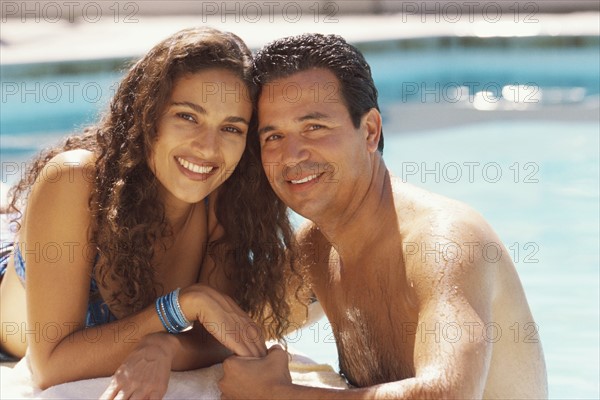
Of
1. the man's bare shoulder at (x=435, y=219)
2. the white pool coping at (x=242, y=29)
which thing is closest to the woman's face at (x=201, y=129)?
the man's bare shoulder at (x=435, y=219)

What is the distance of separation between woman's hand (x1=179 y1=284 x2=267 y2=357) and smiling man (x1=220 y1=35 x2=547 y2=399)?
0.07 m

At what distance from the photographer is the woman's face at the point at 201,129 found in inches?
121

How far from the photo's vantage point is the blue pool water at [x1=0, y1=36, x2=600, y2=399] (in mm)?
5828

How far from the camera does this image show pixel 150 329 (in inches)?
123

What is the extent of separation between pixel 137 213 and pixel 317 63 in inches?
31.4

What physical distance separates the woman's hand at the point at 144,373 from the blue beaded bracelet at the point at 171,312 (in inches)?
2.9

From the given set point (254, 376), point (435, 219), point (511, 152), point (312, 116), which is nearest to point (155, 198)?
point (312, 116)

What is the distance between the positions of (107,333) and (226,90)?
0.87m

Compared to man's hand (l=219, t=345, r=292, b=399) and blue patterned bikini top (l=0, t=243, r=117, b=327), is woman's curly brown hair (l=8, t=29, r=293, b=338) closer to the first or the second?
blue patterned bikini top (l=0, t=243, r=117, b=327)

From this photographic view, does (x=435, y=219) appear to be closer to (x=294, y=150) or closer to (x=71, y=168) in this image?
(x=294, y=150)

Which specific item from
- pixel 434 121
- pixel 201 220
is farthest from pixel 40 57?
pixel 201 220

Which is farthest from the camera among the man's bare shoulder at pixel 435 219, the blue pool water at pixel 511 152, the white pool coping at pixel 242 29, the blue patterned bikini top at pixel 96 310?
the white pool coping at pixel 242 29

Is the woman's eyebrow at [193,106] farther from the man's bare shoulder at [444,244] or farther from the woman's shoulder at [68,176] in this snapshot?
the man's bare shoulder at [444,244]

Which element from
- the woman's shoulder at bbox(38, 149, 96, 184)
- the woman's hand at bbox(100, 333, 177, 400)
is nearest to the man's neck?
the woman's hand at bbox(100, 333, 177, 400)
